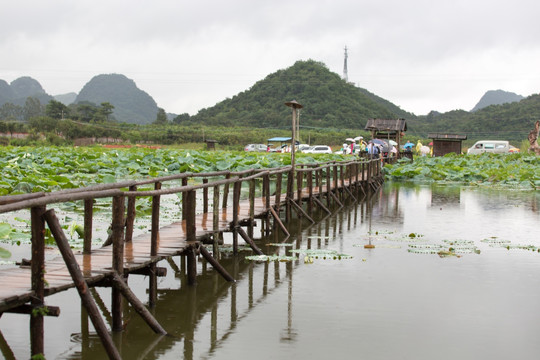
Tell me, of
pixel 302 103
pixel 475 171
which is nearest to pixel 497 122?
pixel 302 103

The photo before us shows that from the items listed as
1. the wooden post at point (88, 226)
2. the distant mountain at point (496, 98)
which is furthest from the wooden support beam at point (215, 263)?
the distant mountain at point (496, 98)

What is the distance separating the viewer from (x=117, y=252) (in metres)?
5.16

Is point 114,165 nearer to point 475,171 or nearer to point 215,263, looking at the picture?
point 475,171

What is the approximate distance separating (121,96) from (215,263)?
135704 millimetres

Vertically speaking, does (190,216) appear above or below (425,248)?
above

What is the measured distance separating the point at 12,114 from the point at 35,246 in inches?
3692

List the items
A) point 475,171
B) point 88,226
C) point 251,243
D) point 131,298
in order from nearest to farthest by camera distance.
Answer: point 131,298, point 88,226, point 251,243, point 475,171

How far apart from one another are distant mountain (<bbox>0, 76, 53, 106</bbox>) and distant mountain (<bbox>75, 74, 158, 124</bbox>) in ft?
27.4

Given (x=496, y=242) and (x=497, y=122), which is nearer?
(x=496, y=242)

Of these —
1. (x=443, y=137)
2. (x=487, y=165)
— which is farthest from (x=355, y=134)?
(x=487, y=165)

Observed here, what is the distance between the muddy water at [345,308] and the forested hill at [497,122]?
45.9 m

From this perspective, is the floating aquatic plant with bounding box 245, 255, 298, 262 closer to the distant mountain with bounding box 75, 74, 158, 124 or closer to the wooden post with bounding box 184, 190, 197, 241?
the wooden post with bounding box 184, 190, 197, 241

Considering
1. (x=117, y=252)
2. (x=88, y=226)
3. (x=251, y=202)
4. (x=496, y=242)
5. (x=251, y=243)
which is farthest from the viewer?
(x=496, y=242)

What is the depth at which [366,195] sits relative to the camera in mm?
18844
